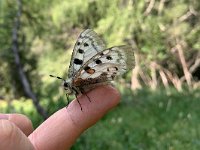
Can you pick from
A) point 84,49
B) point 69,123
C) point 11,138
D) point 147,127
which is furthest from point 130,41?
point 11,138

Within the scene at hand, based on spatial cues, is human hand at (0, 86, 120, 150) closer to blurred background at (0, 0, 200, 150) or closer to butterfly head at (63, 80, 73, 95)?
butterfly head at (63, 80, 73, 95)

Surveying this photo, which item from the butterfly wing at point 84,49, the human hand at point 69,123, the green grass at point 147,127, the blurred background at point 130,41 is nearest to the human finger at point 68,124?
the human hand at point 69,123

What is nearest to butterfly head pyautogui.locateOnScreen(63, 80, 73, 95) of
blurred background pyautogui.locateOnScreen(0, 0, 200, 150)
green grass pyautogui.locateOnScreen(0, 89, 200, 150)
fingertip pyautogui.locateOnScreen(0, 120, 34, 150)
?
fingertip pyautogui.locateOnScreen(0, 120, 34, 150)

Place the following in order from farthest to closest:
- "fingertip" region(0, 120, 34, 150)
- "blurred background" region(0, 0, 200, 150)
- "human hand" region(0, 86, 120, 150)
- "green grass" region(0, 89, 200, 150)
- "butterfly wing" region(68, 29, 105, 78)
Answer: "blurred background" region(0, 0, 200, 150) < "green grass" region(0, 89, 200, 150) < "butterfly wing" region(68, 29, 105, 78) < "human hand" region(0, 86, 120, 150) < "fingertip" region(0, 120, 34, 150)

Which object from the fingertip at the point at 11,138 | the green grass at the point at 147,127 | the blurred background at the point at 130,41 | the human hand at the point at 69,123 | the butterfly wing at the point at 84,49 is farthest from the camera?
the blurred background at the point at 130,41

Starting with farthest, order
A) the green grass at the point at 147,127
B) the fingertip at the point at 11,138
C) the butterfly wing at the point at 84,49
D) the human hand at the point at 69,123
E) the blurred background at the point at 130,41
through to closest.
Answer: the blurred background at the point at 130,41 → the green grass at the point at 147,127 → the butterfly wing at the point at 84,49 → the human hand at the point at 69,123 → the fingertip at the point at 11,138

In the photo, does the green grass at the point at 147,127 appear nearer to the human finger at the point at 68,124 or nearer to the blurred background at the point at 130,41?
the blurred background at the point at 130,41

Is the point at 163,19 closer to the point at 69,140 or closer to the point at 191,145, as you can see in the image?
the point at 191,145

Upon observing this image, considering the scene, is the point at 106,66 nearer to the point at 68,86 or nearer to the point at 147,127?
the point at 68,86

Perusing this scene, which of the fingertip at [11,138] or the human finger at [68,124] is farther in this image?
the human finger at [68,124]

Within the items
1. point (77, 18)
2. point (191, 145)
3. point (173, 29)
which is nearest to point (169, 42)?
point (173, 29)
